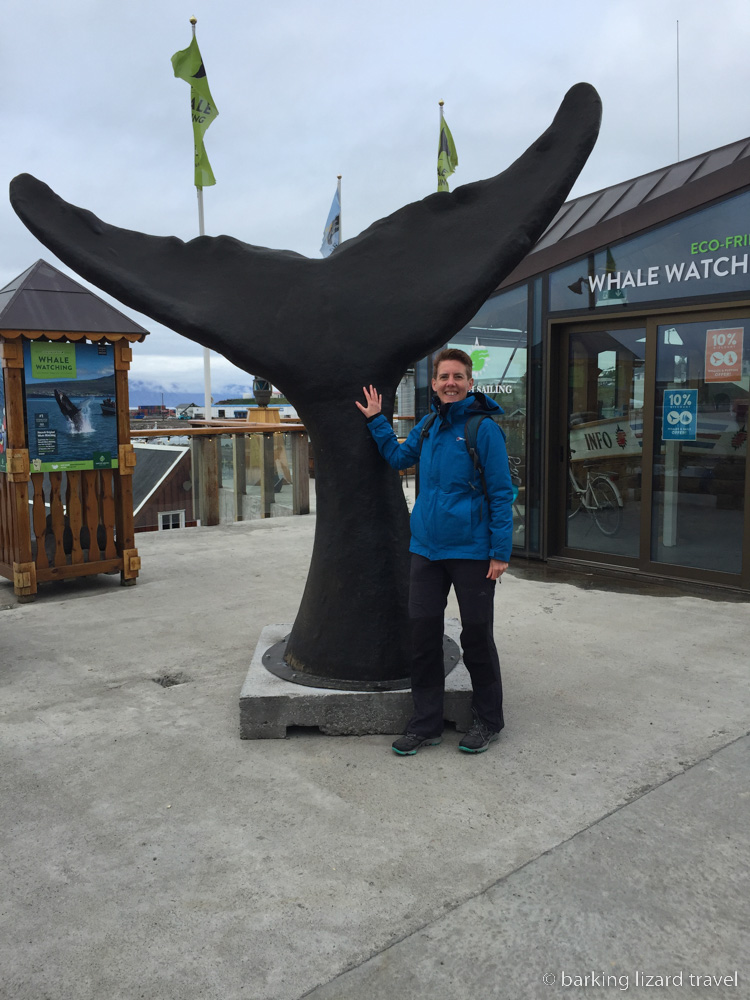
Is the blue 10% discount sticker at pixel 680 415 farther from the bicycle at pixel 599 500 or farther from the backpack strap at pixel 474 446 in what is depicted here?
the backpack strap at pixel 474 446

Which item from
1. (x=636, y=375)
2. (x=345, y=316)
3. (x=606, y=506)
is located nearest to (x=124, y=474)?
(x=345, y=316)

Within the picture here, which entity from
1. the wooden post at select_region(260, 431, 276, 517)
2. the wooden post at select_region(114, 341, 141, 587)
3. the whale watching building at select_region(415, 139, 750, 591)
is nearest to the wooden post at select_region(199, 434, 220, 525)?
the wooden post at select_region(260, 431, 276, 517)

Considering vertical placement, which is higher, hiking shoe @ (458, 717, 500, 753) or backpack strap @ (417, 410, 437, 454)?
backpack strap @ (417, 410, 437, 454)

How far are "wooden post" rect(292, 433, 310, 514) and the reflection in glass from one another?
17.4ft

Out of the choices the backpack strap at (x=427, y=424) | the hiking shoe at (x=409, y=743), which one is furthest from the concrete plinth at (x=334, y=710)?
the backpack strap at (x=427, y=424)

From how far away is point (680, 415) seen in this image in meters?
6.86

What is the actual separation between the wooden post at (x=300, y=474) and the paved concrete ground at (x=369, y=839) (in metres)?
6.07

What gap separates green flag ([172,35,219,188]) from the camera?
48.9 feet

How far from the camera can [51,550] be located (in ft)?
22.3

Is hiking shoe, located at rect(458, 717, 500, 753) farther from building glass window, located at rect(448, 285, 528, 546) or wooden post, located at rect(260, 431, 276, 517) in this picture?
wooden post, located at rect(260, 431, 276, 517)

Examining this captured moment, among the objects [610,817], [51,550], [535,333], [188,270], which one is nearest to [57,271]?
[51,550]

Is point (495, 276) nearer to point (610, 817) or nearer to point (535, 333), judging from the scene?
point (610, 817)

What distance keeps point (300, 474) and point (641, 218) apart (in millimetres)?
5742

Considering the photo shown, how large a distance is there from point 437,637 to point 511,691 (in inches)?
39.7
